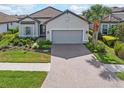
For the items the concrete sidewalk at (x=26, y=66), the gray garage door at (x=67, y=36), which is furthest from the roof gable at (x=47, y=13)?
the concrete sidewalk at (x=26, y=66)

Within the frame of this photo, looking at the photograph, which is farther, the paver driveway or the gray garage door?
the gray garage door

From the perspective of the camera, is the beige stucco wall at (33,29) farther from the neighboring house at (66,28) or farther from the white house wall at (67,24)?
the white house wall at (67,24)

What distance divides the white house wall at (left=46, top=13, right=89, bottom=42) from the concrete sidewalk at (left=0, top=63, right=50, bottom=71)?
11.3 m

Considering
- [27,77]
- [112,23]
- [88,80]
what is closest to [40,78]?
[27,77]

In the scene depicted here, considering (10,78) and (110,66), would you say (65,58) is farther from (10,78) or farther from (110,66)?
(10,78)

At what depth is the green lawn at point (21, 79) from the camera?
11805 mm

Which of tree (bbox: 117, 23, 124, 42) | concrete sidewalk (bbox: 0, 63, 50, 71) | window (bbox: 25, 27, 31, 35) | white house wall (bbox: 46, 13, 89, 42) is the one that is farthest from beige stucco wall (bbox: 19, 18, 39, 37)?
concrete sidewalk (bbox: 0, 63, 50, 71)

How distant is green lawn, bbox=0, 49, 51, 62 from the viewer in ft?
60.5

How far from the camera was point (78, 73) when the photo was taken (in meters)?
14.6

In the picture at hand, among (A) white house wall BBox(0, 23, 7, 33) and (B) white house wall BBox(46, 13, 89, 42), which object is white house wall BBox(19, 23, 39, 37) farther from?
(A) white house wall BBox(0, 23, 7, 33)

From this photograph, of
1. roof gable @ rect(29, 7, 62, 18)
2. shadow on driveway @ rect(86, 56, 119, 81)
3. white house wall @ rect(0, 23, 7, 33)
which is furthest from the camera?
white house wall @ rect(0, 23, 7, 33)

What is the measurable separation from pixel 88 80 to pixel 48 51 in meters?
10.3

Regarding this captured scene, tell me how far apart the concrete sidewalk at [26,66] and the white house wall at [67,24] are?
37.0ft

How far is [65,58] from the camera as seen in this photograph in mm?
19500
